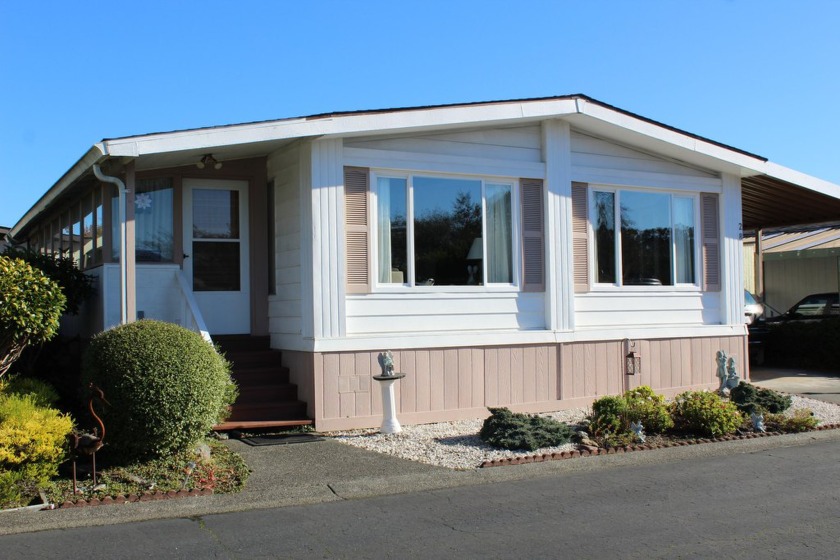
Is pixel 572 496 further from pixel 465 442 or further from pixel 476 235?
pixel 476 235

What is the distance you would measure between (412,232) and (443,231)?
49cm

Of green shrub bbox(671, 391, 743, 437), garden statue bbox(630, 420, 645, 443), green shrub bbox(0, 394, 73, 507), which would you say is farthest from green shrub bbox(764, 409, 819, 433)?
green shrub bbox(0, 394, 73, 507)

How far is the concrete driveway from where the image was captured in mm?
12896

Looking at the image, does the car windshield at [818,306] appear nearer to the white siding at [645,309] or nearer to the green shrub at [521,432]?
the white siding at [645,309]

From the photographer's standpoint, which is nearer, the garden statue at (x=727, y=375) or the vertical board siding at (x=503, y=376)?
the vertical board siding at (x=503, y=376)

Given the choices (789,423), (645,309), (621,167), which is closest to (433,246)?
(621,167)

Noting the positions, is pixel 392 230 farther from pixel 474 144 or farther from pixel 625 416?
pixel 625 416

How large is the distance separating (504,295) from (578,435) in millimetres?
2679

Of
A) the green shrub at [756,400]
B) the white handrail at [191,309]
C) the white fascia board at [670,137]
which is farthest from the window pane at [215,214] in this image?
the green shrub at [756,400]

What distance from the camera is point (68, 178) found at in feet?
33.0

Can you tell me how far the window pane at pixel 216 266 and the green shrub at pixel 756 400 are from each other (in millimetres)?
6822

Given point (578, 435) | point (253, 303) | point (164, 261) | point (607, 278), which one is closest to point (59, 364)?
point (164, 261)

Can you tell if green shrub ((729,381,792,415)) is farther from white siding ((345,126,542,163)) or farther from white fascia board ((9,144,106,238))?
white fascia board ((9,144,106,238))

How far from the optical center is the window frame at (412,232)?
1025cm
